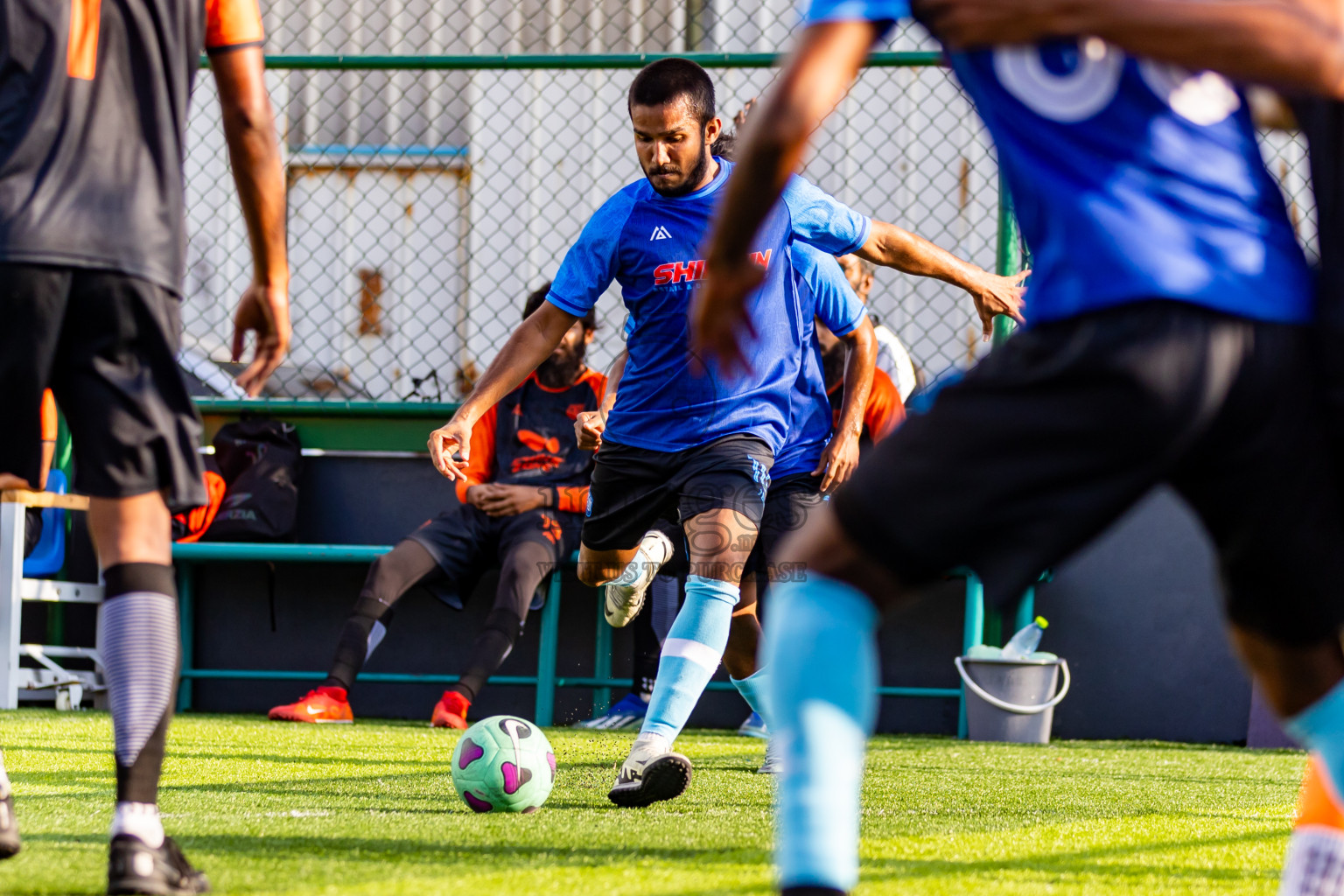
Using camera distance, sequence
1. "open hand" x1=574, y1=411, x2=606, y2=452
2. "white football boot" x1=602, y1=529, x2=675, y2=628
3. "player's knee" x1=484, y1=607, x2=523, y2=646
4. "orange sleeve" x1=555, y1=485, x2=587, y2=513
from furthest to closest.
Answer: "orange sleeve" x1=555, y1=485, x2=587, y2=513
"player's knee" x1=484, y1=607, x2=523, y2=646
"open hand" x1=574, y1=411, x2=606, y2=452
"white football boot" x1=602, y1=529, x2=675, y2=628

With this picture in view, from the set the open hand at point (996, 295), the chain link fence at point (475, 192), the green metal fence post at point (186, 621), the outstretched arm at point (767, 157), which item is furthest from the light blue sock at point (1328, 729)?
the chain link fence at point (475, 192)

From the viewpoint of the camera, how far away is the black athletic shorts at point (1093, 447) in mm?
1378

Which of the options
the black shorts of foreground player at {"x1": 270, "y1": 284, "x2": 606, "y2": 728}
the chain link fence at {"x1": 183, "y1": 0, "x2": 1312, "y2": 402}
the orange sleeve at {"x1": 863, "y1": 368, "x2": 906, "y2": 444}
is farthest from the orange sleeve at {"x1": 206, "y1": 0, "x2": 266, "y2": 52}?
the chain link fence at {"x1": 183, "y1": 0, "x2": 1312, "y2": 402}

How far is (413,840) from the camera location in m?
2.66

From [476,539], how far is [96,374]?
445cm

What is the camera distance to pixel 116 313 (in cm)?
203

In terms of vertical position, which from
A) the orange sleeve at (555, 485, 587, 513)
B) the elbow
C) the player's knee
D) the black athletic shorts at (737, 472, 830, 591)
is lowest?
the player's knee

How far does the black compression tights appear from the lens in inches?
240

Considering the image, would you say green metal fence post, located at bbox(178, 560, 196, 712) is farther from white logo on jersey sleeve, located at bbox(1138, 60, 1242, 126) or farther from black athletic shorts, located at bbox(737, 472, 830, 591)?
white logo on jersey sleeve, located at bbox(1138, 60, 1242, 126)

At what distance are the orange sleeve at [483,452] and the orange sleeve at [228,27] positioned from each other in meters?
4.46

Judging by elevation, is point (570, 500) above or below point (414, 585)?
above

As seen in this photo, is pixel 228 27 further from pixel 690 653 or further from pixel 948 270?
pixel 690 653

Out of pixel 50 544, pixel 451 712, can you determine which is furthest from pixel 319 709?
pixel 50 544

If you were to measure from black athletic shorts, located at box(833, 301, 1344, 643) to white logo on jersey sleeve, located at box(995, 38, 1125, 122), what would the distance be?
22 cm
